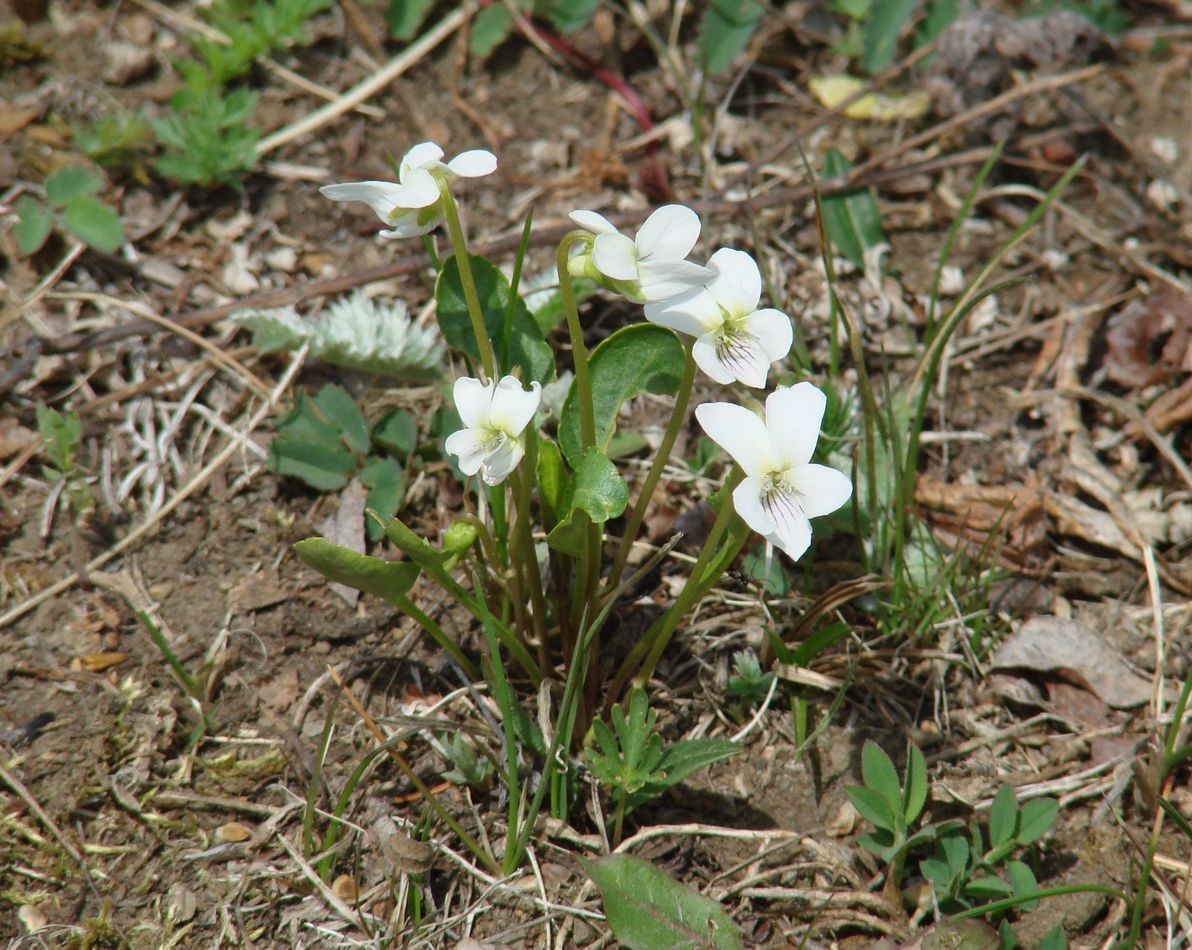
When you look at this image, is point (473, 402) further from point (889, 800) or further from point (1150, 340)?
point (1150, 340)

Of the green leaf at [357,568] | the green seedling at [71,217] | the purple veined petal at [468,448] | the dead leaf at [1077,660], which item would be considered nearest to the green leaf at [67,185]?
the green seedling at [71,217]

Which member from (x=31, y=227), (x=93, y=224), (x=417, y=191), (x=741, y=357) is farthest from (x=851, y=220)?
(x=31, y=227)

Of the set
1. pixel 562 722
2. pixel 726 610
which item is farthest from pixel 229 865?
pixel 726 610

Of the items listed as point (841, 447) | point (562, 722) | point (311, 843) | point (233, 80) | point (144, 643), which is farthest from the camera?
point (233, 80)

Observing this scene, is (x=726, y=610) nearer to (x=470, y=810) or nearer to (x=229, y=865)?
(x=470, y=810)

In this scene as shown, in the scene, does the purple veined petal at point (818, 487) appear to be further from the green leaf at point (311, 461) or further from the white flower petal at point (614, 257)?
the green leaf at point (311, 461)

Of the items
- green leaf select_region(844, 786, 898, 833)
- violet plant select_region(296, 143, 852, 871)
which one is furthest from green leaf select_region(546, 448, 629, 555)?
green leaf select_region(844, 786, 898, 833)
